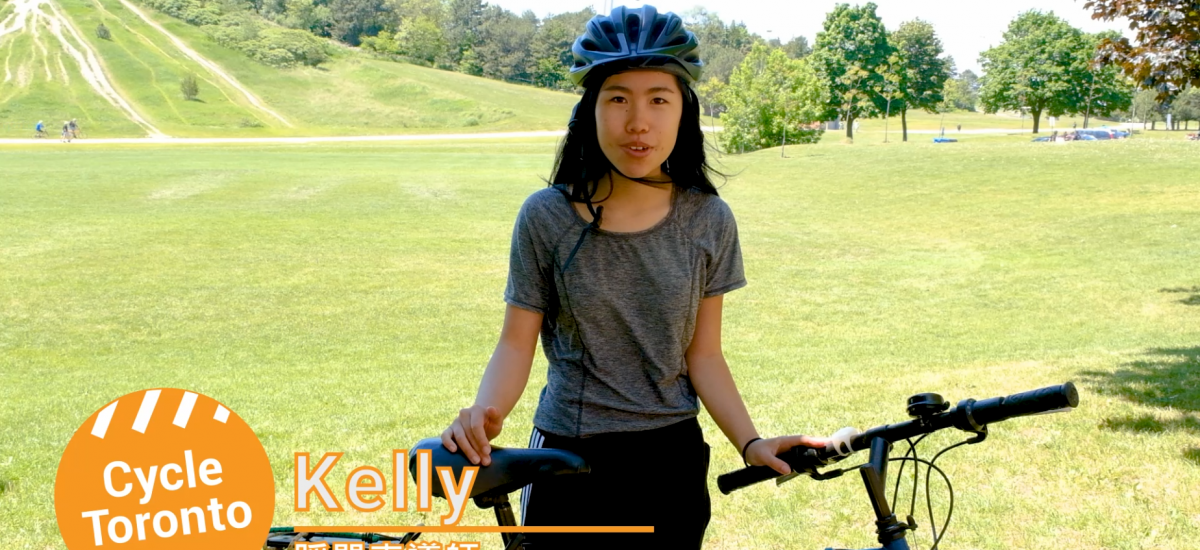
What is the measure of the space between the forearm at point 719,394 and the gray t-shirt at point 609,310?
0.18 ft

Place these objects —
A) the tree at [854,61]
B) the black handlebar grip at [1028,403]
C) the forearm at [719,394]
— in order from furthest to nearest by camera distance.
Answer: the tree at [854,61], the forearm at [719,394], the black handlebar grip at [1028,403]

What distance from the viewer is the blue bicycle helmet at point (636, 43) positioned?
7.51 feet

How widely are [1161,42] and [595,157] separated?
12.4m

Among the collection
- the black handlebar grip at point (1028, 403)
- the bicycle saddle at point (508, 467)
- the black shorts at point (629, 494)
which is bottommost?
the black shorts at point (629, 494)

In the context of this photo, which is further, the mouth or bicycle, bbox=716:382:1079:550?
the mouth

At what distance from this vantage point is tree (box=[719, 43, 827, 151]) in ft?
197

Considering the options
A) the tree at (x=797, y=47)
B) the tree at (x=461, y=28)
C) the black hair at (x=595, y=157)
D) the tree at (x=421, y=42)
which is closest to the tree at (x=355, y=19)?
the tree at (x=421, y=42)

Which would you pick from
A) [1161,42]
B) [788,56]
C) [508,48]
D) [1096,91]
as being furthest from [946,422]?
[508,48]

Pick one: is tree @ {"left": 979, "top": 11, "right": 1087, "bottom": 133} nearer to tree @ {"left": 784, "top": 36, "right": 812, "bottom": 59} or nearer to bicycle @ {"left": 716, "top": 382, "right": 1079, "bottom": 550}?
tree @ {"left": 784, "top": 36, "right": 812, "bottom": 59}

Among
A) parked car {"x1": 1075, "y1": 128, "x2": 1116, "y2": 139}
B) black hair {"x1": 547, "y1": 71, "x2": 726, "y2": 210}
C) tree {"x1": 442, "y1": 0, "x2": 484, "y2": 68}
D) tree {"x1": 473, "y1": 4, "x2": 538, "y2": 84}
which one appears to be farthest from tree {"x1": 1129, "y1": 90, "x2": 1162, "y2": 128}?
black hair {"x1": 547, "y1": 71, "x2": 726, "y2": 210}

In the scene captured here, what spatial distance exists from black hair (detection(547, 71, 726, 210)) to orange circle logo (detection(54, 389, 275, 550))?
3.04ft

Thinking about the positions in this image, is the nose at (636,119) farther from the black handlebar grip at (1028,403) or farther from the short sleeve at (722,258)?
the black handlebar grip at (1028,403)

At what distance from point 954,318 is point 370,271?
12387 mm

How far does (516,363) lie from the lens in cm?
237
